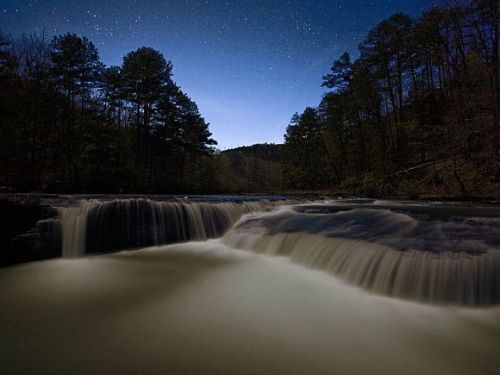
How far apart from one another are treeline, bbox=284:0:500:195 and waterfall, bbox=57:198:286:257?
1067 centimetres

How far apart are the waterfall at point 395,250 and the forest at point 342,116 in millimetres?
6852

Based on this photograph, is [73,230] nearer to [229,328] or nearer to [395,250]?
[229,328]

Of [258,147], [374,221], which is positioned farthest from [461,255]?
[258,147]

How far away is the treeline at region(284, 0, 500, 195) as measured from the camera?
37.6ft

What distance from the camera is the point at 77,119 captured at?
21469mm

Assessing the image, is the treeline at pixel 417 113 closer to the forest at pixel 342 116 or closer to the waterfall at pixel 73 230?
the forest at pixel 342 116

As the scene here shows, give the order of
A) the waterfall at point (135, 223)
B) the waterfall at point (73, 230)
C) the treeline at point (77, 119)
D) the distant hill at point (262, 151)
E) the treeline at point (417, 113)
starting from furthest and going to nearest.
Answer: the distant hill at point (262, 151) < the treeline at point (77, 119) < the treeline at point (417, 113) < the waterfall at point (135, 223) < the waterfall at point (73, 230)

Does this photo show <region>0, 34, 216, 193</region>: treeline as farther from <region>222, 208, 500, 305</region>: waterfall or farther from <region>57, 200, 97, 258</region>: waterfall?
<region>222, 208, 500, 305</region>: waterfall

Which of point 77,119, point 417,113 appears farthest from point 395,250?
point 77,119

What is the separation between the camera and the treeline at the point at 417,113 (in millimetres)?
11461

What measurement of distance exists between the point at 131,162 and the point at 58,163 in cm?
516

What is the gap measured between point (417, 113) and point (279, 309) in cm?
2055

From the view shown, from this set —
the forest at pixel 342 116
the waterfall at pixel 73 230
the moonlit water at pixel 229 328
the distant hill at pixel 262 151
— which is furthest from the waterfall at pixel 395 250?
the distant hill at pixel 262 151

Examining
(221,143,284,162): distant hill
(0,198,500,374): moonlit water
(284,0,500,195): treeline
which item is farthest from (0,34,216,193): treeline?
(221,143,284,162): distant hill
